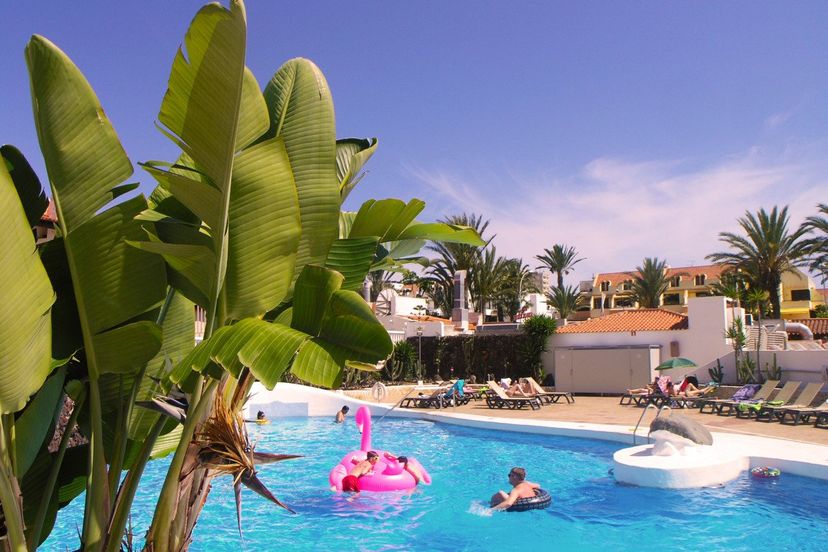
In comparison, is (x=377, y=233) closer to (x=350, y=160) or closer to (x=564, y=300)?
(x=350, y=160)

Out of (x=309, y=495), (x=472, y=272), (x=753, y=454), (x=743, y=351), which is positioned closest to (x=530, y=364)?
(x=743, y=351)

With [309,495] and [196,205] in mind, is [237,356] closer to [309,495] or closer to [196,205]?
[196,205]

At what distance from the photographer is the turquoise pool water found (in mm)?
8844

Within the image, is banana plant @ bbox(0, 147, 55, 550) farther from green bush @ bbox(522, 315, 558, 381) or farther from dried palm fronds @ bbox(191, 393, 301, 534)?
green bush @ bbox(522, 315, 558, 381)

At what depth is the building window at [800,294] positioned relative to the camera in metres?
69.8

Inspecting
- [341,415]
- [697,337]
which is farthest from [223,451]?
[697,337]

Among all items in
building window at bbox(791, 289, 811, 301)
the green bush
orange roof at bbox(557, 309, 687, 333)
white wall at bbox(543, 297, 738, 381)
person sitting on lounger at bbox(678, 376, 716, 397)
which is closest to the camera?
person sitting on lounger at bbox(678, 376, 716, 397)

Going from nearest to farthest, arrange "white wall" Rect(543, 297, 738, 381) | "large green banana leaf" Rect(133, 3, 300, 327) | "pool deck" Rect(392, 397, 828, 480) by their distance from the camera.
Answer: "large green banana leaf" Rect(133, 3, 300, 327), "pool deck" Rect(392, 397, 828, 480), "white wall" Rect(543, 297, 738, 381)

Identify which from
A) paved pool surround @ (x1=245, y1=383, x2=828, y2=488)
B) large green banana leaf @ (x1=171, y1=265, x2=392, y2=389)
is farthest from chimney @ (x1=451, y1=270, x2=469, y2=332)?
large green banana leaf @ (x1=171, y1=265, x2=392, y2=389)

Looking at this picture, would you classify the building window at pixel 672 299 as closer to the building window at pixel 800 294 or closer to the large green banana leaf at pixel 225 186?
the building window at pixel 800 294

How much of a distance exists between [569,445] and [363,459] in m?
6.16

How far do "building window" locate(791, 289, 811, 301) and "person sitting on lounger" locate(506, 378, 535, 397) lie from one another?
197ft

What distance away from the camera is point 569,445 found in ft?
50.4

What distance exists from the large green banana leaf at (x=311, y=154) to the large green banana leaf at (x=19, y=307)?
1105 mm
